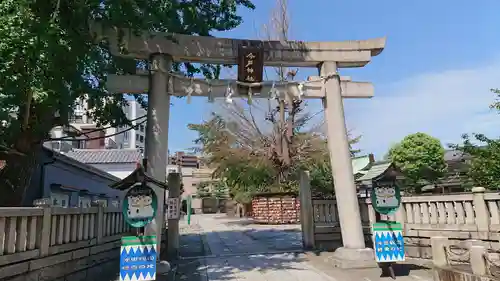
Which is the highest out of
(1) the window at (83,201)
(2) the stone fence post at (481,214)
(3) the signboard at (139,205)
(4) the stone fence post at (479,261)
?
(1) the window at (83,201)

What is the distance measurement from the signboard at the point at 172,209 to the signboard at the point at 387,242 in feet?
20.4

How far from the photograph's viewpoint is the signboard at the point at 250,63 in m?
9.55

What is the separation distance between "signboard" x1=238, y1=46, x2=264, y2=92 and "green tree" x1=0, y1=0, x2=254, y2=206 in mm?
954

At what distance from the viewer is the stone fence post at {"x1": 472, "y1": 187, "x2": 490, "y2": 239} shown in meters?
8.22

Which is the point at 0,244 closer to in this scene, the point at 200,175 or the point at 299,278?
the point at 299,278

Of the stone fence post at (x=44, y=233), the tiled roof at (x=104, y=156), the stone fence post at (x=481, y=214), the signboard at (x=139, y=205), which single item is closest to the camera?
the stone fence post at (x=44, y=233)

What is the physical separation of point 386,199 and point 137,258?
17.1ft

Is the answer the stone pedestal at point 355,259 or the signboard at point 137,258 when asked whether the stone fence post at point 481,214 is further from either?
the signboard at point 137,258

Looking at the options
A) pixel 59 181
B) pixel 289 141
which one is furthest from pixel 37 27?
pixel 289 141

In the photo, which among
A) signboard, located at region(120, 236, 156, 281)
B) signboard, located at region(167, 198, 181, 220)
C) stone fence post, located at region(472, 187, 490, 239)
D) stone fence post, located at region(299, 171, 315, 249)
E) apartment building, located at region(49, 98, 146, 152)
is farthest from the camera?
stone fence post, located at region(299, 171, 315, 249)

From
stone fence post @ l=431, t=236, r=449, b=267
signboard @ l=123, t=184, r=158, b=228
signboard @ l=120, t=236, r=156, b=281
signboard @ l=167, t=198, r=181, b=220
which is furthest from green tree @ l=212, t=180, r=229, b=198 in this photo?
stone fence post @ l=431, t=236, r=449, b=267

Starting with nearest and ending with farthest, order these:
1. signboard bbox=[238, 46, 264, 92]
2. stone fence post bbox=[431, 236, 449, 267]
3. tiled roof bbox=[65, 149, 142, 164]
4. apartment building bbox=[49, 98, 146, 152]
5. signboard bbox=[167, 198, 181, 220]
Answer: stone fence post bbox=[431, 236, 449, 267] < signboard bbox=[238, 46, 264, 92] < apartment building bbox=[49, 98, 146, 152] < signboard bbox=[167, 198, 181, 220] < tiled roof bbox=[65, 149, 142, 164]

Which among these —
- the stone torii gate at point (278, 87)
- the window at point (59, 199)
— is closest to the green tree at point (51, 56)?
the stone torii gate at point (278, 87)

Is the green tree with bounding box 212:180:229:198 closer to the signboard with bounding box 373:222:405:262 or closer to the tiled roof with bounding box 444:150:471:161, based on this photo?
the tiled roof with bounding box 444:150:471:161
